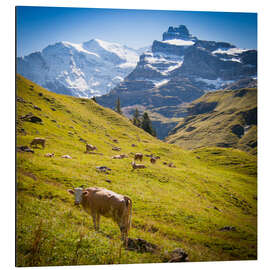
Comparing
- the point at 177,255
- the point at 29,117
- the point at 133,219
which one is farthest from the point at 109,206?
the point at 29,117

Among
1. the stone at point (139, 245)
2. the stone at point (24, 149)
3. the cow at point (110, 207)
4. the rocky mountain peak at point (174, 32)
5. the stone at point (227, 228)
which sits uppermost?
the rocky mountain peak at point (174, 32)

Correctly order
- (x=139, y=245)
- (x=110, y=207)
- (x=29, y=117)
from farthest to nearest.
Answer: (x=29, y=117) < (x=139, y=245) < (x=110, y=207)

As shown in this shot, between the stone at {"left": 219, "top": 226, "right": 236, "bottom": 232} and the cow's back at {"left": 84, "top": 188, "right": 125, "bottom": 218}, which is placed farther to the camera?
the stone at {"left": 219, "top": 226, "right": 236, "bottom": 232}

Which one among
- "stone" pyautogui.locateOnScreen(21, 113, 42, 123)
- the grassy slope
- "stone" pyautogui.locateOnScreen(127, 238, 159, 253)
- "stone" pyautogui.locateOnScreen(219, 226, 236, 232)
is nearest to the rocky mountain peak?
the grassy slope

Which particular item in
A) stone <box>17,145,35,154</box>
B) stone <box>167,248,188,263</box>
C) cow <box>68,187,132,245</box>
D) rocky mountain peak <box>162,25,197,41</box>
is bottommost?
stone <box>167,248,188,263</box>

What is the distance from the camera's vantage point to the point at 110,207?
962cm

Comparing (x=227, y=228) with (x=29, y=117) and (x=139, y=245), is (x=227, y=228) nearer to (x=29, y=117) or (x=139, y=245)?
(x=139, y=245)

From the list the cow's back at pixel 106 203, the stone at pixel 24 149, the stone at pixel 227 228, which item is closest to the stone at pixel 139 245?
the cow's back at pixel 106 203

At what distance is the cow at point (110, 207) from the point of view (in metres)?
9.56

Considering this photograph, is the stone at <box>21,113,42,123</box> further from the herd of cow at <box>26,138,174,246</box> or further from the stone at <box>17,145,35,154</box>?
the herd of cow at <box>26,138,174,246</box>

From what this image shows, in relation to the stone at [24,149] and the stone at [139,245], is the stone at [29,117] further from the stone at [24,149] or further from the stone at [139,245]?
the stone at [139,245]

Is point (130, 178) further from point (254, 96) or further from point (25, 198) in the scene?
point (254, 96)

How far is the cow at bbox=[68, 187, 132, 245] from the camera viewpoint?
956 centimetres
